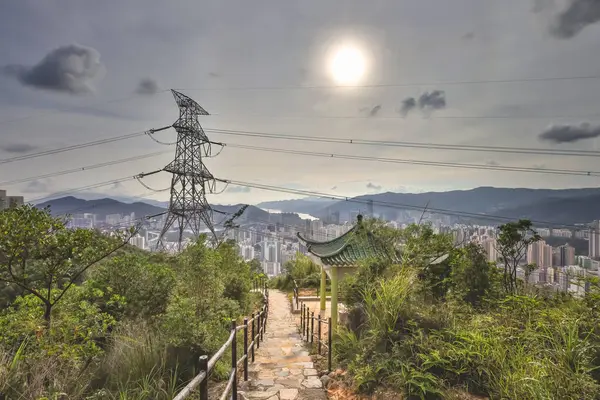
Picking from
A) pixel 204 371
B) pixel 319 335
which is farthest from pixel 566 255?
pixel 204 371

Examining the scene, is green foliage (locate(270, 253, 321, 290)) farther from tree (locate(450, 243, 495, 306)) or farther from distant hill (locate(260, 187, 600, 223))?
tree (locate(450, 243, 495, 306))

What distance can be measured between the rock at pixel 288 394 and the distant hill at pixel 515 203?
6.38 metres

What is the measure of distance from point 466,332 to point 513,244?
4.23m

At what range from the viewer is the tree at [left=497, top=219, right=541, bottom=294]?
7.56 metres

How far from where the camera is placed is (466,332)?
4.56 meters

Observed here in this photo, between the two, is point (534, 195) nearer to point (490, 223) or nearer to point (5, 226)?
point (490, 223)

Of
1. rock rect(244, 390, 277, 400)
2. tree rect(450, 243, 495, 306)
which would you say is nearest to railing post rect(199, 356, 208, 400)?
rock rect(244, 390, 277, 400)

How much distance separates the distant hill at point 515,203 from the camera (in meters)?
25.6

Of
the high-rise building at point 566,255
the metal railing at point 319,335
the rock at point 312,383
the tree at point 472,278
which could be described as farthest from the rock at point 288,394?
the high-rise building at point 566,255

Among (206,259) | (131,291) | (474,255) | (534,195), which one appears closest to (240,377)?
(206,259)

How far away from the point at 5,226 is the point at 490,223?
78.2 feet

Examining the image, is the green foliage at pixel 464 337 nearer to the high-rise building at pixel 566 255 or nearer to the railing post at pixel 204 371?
the railing post at pixel 204 371

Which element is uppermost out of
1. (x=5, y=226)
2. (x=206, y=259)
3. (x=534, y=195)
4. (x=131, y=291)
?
(x=534, y=195)

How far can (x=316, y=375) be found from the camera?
5.71m
